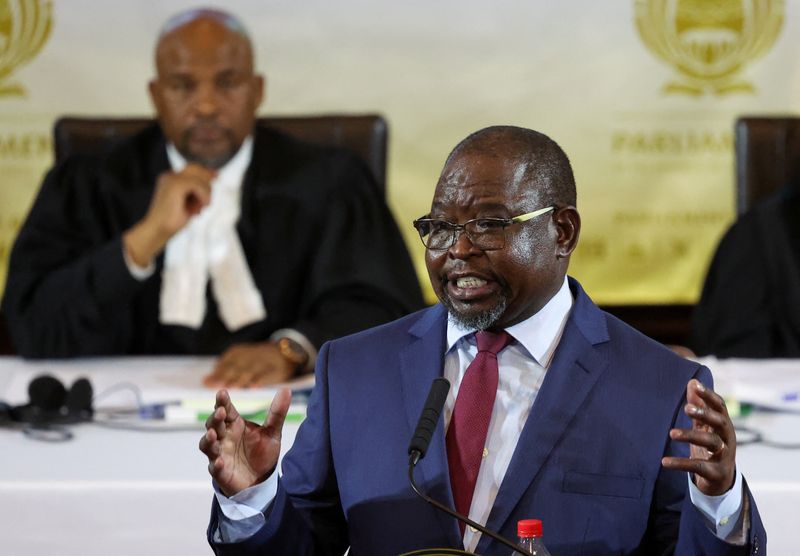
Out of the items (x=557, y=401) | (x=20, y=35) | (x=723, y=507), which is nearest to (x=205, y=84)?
(x=20, y=35)

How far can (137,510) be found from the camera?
2559 mm

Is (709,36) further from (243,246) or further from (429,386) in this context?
(429,386)

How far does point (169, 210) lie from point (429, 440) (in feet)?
7.00

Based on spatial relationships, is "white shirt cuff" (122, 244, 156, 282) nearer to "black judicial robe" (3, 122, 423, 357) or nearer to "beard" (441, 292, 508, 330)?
"black judicial robe" (3, 122, 423, 357)

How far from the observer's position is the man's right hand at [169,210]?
3793 millimetres

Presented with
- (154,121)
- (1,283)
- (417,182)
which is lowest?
(1,283)

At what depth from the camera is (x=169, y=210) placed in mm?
3795

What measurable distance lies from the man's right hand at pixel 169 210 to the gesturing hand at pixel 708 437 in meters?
2.24

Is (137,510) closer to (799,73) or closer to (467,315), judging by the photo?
(467,315)

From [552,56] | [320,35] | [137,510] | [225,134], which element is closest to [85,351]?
[225,134]

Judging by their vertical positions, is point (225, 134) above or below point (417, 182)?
above

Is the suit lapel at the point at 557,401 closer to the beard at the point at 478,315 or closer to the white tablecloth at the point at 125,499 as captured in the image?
the beard at the point at 478,315

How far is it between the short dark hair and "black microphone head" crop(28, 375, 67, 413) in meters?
1.32

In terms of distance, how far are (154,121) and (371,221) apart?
74cm
